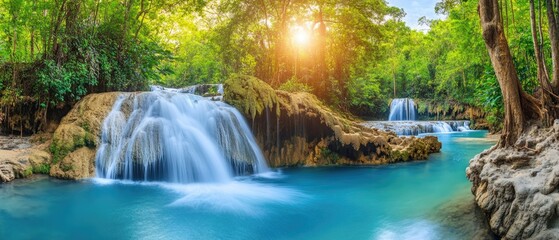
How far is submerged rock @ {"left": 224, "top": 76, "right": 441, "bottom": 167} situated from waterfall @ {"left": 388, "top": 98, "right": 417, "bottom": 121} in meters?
20.4

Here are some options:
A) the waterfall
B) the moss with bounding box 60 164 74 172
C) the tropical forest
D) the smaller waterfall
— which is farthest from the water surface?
the waterfall

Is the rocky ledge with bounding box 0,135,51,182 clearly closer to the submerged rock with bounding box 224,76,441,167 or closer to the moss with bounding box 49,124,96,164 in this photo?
the moss with bounding box 49,124,96,164

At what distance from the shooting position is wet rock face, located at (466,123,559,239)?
11.7 feet

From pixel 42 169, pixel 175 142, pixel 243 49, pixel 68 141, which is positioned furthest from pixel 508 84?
pixel 243 49

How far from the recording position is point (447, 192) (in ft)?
22.5

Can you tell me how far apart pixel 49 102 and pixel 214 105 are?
15.3 feet

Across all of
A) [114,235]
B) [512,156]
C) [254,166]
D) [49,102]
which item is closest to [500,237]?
[512,156]

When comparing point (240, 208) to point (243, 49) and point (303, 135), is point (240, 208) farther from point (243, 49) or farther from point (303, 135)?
point (243, 49)

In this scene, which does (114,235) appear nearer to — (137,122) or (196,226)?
(196,226)

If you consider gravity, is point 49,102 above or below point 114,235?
above

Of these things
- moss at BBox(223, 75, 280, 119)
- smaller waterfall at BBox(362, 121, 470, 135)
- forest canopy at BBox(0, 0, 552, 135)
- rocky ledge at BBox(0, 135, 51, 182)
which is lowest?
rocky ledge at BBox(0, 135, 51, 182)

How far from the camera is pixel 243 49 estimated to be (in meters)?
20.0

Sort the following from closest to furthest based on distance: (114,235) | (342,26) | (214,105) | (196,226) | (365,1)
→ (114,235) → (196,226) → (214,105) → (365,1) → (342,26)

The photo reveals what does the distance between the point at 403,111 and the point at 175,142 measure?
2573 centimetres
